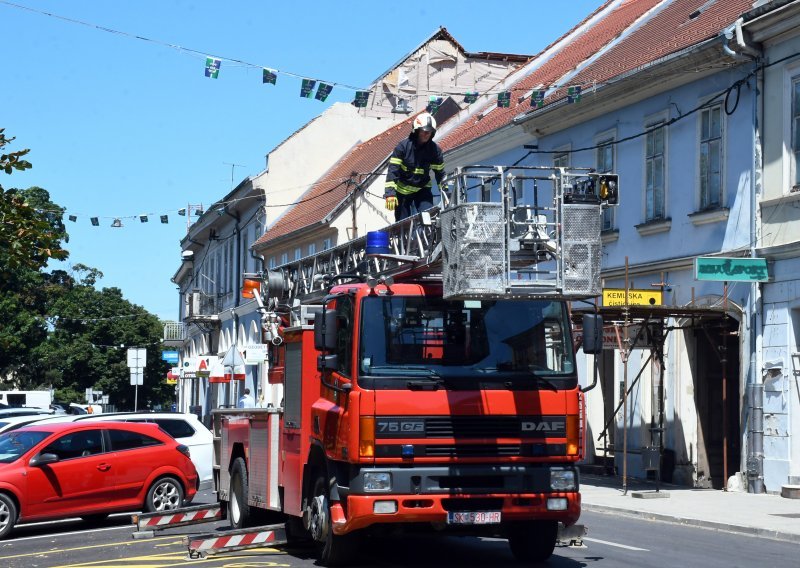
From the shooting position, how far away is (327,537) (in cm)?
1193

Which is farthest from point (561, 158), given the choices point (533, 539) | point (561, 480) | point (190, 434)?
point (561, 480)

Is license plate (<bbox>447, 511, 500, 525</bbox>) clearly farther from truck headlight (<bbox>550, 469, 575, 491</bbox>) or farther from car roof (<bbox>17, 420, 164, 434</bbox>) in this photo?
car roof (<bbox>17, 420, 164, 434</bbox>)

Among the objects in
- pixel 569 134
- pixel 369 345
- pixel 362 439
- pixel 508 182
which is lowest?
pixel 362 439

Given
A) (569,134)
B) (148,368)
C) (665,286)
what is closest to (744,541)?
(665,286)

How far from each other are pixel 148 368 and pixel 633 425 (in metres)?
77.6

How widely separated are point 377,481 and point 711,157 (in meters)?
14.6

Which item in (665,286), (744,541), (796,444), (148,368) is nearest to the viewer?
(744,541)

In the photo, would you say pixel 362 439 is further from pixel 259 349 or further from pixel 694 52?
pixel 259 349

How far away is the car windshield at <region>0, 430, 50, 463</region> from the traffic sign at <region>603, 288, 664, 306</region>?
32.8 ft

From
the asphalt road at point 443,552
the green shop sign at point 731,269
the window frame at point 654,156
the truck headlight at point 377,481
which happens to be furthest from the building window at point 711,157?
the truck headlight at point 377,481

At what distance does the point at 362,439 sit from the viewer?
1130cm

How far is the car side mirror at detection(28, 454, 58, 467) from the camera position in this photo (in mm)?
17984

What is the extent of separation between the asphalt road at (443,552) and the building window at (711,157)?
815 cm

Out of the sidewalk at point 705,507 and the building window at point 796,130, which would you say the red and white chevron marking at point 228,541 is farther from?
the building window at point 796,130
